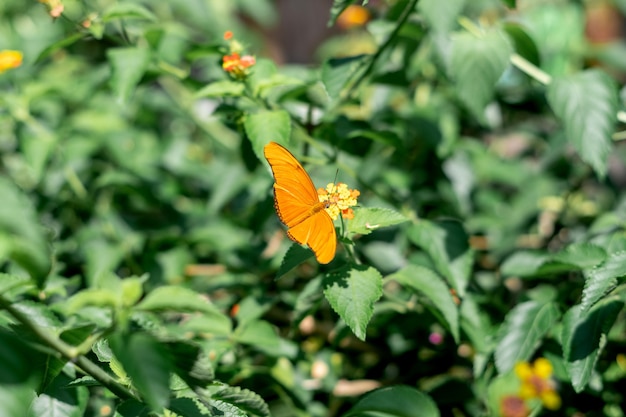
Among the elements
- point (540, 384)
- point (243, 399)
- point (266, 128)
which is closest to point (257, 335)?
point (243, 399)

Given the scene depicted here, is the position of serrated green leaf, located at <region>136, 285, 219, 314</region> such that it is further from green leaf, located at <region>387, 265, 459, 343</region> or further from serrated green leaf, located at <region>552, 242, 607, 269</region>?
serrated green leaf, located at <region>552, 242, 607, 269</region>

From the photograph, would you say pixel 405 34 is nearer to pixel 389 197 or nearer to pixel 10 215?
pixel 389 197

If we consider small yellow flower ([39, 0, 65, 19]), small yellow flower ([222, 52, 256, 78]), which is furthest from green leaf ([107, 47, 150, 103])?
small yellow flower ([222, 52, 256, 78])

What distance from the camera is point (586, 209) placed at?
211cm

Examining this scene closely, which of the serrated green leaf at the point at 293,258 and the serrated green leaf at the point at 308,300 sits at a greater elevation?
the serrated green leaf at the point at 293,258

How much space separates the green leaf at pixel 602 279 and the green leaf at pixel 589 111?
12.0 inches

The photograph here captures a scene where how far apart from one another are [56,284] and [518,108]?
1.37 metres

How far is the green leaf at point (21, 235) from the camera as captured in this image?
623mm

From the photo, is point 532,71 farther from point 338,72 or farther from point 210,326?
point 210,326

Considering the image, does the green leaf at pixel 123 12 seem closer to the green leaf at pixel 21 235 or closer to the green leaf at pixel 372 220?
the green leaf at pixel 372 220

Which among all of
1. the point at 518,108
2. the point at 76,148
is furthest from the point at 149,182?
the point at 518,108

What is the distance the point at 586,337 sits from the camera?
1117 mm

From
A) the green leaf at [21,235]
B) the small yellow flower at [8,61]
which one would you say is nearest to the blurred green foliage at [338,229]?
the green leaf at [21,235]

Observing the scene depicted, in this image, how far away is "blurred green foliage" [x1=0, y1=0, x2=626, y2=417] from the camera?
3.18 feet
